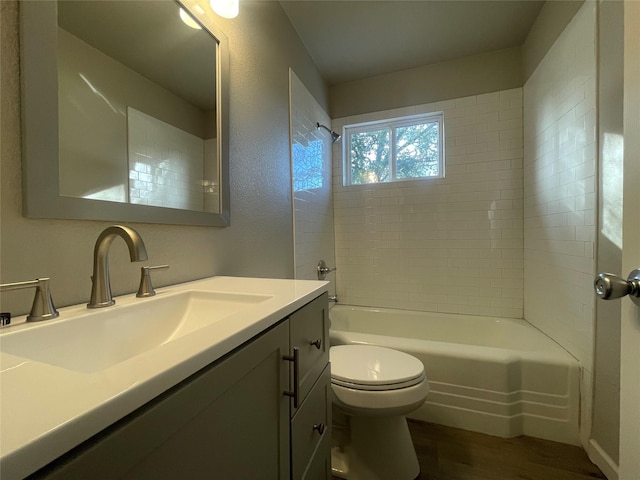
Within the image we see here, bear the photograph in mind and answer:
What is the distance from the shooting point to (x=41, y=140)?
0.61m

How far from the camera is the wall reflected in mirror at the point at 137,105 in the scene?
69cm

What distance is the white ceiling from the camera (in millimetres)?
1762

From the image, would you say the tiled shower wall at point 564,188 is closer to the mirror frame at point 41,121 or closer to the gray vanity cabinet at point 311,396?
the gray vanity cabinet at point 311,396

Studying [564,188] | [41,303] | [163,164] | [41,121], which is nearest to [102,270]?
[41,303]

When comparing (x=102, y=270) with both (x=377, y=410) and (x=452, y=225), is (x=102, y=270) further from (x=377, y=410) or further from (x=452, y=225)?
(x=452, y=225)

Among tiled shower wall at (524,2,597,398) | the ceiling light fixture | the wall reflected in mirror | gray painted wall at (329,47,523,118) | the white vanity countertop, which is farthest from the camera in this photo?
gray painted wall at (329,47,523,118)

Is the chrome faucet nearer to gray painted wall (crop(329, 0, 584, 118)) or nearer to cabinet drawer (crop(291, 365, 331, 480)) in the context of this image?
cabinet drawer (crop(291, 365, 331, 480))

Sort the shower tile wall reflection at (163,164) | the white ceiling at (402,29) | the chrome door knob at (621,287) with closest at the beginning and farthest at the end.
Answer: the chrome door knob at (621,287)
the shower tile wall reflection at (163,164)
the white ceiling at (402,29)

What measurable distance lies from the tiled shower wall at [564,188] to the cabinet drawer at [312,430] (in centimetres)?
136

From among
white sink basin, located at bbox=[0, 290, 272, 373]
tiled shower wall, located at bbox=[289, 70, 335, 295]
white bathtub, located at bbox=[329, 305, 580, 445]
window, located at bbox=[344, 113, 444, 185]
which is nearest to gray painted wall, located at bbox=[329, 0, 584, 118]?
window, located at bbox=[344, 113, 444, 185]

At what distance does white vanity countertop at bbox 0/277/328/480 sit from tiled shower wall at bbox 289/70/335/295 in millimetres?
1400

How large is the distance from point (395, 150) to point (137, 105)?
2144 mm

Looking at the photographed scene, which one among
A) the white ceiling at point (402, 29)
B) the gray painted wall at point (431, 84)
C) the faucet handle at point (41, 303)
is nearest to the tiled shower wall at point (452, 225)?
the gray painted wall at point (431, 84)

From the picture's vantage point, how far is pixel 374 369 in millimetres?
1256
